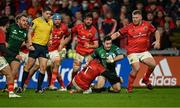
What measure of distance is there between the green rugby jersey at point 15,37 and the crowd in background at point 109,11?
14.0 feet

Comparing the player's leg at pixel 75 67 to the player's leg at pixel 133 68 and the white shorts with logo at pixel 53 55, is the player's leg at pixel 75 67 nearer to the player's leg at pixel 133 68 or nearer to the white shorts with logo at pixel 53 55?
the white shorts with logo at pixel 53 55

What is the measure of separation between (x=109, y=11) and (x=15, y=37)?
5.85 meters

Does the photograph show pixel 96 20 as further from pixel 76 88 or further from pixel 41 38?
pixel 76 88

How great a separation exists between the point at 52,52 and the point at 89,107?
7.08 m

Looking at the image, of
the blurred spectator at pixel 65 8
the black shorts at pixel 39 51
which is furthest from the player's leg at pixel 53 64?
the blurred spectator at pixel 65 8

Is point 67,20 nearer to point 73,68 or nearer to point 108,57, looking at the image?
point 73,68

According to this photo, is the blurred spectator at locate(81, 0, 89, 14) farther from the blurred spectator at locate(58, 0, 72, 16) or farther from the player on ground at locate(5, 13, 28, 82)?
the player on ground at locate(5, 13, 28, 82)

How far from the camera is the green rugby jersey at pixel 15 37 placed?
724 inches

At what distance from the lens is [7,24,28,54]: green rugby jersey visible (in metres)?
18.4

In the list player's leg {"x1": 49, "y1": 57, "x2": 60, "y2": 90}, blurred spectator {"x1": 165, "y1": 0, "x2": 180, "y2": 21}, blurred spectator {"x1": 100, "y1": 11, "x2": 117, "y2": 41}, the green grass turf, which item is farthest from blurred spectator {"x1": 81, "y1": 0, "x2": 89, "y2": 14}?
the green grass turf

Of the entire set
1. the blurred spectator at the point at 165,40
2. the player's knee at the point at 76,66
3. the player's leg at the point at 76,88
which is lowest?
the player's leg at the point at 76,88

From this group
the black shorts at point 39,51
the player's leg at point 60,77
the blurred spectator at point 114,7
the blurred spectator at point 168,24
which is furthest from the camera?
the blurred spectator at point 114,7

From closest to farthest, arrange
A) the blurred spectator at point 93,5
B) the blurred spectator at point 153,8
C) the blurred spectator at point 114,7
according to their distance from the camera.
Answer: the blurred spectator at point 153,8
the blurred spectator at point 114,7
the blurred spectator at point 93,5

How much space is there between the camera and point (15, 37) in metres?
18.5
